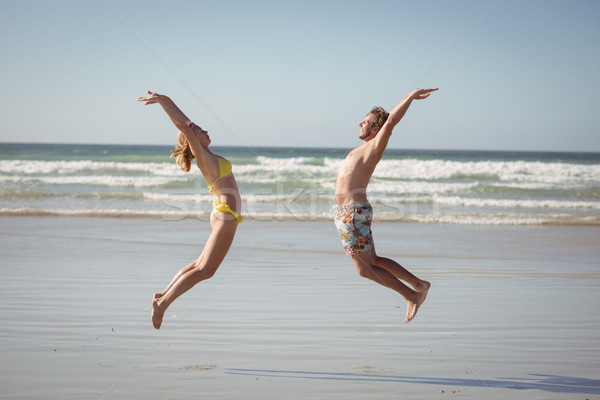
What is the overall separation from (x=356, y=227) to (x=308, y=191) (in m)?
16.3

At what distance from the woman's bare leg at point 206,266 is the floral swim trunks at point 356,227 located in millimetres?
934

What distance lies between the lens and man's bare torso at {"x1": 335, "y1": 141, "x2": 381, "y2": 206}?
5.45 metres

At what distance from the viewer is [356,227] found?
540 centimetres

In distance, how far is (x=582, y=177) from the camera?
27.4 meters

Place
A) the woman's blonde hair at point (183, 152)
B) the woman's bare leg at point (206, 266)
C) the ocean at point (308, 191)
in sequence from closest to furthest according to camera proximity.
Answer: the woman's bare leg at point (206, 266), the woman's blonde hair at point (183, 152), the ocean at point (308, 191)

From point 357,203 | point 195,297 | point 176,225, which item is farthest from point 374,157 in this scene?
point 176,225

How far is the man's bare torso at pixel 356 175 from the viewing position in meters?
5.45

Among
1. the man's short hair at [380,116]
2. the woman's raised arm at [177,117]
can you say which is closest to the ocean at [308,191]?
the man's short hair at [380,116]

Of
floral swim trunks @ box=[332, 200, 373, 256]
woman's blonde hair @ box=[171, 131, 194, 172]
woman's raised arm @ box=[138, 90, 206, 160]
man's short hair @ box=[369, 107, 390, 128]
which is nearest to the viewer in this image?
woman's raised arm @ box=[138, 90, 206, 160]

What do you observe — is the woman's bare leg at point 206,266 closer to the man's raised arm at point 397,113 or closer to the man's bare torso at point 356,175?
the man's bare torso at point 356,175

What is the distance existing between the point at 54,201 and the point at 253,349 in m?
14.7

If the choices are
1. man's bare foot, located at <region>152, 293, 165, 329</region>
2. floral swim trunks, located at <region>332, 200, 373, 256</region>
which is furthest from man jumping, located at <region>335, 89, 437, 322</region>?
man's bare foot, located at <region>152, 293, 165, 329</region>

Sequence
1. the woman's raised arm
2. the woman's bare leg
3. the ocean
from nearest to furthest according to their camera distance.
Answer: the woman's raised arm, the woman's bare leg, the ocean

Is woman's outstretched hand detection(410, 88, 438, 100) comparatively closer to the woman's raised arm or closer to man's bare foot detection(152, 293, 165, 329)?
Result: the woman's raised arm
